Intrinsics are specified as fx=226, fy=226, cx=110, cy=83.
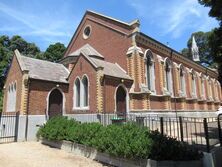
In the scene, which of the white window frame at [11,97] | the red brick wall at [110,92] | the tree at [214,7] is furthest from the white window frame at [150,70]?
the white window frame at [11,97]

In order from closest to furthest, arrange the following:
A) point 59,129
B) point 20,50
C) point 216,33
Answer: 1. point 216,33
2. point 59,129
3. point 20,50

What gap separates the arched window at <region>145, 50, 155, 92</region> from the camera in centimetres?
2314

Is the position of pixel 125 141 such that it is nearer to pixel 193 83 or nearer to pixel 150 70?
pixel 150 70

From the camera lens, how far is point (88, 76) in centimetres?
1944

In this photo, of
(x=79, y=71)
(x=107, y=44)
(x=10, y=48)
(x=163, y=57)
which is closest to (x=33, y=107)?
(x=79, y=71)

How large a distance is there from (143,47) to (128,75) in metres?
3.74

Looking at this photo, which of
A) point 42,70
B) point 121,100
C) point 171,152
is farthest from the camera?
point 42,70

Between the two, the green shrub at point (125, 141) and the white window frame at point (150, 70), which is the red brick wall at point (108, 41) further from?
the green shrub at point (125, 141)

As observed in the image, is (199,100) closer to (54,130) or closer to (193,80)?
(193,80)

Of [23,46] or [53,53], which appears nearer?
[23,46]

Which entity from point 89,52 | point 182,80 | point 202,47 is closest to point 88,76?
point 89,52

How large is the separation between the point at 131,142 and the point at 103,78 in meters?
9.98

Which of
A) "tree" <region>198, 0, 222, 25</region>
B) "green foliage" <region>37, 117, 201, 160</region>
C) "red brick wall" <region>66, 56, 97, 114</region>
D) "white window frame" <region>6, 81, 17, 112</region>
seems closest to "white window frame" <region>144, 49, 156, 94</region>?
"red brick wall" <region>66, 56, 97, 114</region>

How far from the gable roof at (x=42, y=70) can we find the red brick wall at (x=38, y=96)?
1.72ft
